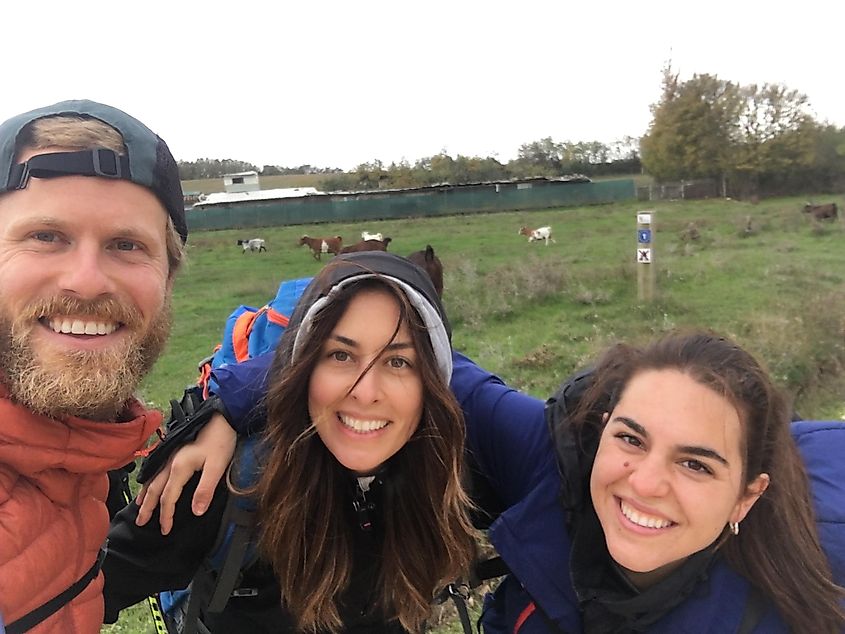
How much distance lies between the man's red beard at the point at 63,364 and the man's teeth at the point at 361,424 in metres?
0.56

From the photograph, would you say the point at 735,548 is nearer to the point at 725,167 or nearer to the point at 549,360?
the point at 549,360

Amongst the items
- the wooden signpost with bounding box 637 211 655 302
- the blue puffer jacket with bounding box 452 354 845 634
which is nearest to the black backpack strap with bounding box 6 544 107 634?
the blue puffer jacket with bounding box 452 354 845 634

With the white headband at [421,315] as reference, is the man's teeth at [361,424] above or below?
below

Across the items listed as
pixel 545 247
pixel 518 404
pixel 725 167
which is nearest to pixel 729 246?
pixel 545 247

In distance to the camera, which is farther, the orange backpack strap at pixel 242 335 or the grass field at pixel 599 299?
the grass field at pixel 599 299

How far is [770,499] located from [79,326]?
1.69m

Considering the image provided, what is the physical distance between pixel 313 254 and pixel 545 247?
7.05m

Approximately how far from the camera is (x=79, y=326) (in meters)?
1.35

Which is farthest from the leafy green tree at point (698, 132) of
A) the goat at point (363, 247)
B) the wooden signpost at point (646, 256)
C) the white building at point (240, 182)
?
the goat at point (363, 247)

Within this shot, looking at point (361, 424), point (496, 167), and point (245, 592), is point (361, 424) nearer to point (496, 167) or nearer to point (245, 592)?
point (245, 592)

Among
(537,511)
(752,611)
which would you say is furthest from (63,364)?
(752,611)

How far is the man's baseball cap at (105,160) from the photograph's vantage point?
1327mm

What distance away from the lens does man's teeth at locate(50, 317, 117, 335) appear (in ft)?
4.38

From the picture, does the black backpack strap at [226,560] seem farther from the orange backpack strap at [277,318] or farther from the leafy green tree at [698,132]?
the leafy green tree at [698,132]
